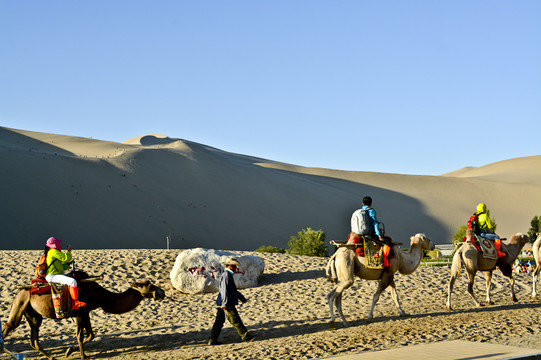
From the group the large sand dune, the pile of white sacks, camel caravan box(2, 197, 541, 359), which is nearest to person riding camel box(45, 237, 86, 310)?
camel caravan box(2, 197, 541, 359)

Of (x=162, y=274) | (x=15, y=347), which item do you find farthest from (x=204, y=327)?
(x=162, y=274)

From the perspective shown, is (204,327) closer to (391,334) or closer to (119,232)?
(391,334)

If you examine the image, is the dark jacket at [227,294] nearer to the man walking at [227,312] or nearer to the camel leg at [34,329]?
the man walking at [227,312]

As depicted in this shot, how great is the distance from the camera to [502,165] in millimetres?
121625

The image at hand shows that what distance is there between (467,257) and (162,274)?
352 inches

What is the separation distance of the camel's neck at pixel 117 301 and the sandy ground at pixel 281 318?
78 centimetres

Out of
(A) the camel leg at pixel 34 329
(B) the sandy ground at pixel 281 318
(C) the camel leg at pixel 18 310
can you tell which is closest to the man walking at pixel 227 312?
(B) the sandy ground at pixel 281 318

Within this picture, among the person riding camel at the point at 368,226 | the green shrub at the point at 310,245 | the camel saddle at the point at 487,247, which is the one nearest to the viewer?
the person riding camel at the point at 368,226

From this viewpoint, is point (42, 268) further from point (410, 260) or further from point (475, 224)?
point (475, 224)

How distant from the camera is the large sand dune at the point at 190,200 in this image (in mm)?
39312

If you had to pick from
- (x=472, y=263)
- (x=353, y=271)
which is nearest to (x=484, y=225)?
(x=472, y=263)

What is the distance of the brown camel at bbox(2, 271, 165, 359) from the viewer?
11.1m

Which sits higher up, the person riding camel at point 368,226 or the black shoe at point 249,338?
the person riding camel at point 368,226

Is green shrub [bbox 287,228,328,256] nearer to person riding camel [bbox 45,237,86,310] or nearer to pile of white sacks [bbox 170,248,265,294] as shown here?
pile of white sacks [bbox 170,248,265,294]
